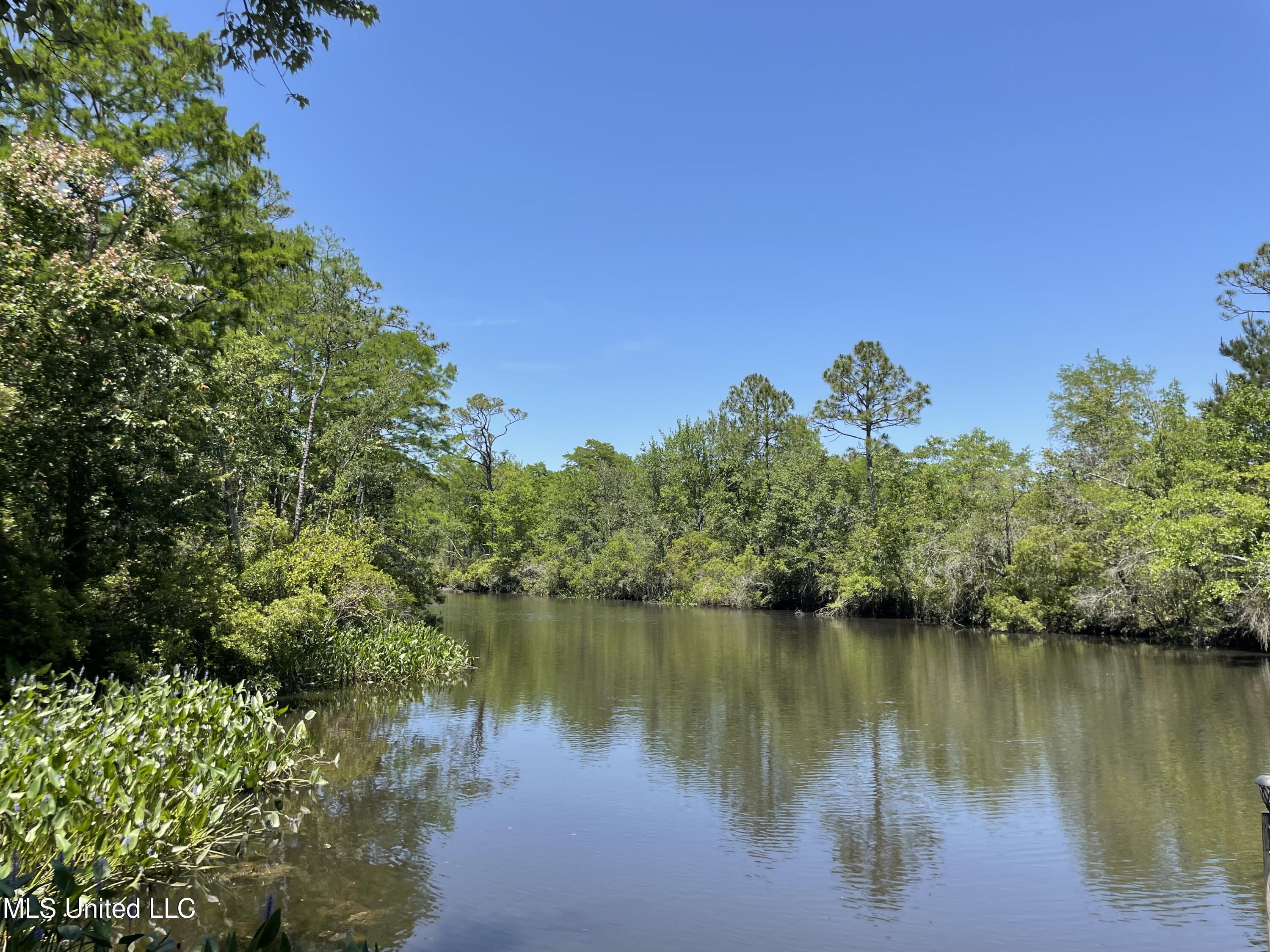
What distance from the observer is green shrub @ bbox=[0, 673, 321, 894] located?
17.4 feet

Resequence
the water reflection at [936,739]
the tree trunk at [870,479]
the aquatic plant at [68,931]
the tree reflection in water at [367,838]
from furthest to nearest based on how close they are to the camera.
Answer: the tree trunk at [870,479], the water reflection at [936,739], the tree reflection in water at [367,838], the aquatic plant at [68,931]

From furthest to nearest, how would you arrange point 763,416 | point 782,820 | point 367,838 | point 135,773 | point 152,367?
1. point 763,416
2. point 152,367
3. point 782,820
4. point 367,838
5. point 135,773

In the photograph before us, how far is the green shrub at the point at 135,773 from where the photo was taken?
5.31 meters

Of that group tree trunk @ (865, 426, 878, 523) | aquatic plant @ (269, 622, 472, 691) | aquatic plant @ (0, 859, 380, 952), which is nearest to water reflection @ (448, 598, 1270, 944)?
aquatic plant @ (269, 622, 472, 691)

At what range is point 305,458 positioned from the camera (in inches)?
738

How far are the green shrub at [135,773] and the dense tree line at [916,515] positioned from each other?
2272 centimetres

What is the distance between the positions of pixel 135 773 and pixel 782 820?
22.5 feet

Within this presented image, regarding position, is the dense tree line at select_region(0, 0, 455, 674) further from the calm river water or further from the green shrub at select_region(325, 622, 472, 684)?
the calm river water

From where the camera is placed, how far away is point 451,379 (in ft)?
104

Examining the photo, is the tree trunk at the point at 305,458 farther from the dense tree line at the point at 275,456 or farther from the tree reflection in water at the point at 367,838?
the tree reflection in water at the point at 367,838

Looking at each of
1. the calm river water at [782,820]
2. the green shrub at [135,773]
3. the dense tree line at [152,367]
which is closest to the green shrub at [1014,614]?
the calm river water at [782,820]

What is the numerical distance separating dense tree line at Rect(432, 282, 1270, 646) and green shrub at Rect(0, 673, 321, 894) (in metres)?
22.7

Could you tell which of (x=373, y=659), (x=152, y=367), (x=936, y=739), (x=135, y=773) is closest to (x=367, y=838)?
(x=135, y=773)

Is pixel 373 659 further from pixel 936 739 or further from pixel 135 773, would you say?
pixel 936 739
